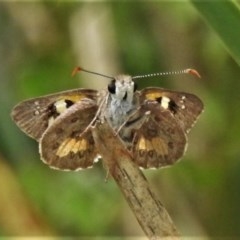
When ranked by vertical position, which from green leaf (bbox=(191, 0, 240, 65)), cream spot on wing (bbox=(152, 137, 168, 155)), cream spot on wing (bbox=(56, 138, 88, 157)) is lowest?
cream spot on wing (bbox=(152, 137, 168, 155))

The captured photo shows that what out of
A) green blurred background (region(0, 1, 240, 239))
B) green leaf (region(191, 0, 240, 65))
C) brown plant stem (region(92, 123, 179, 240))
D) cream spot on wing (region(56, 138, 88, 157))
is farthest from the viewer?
green blurred background (region(0, 1, 240, 239))

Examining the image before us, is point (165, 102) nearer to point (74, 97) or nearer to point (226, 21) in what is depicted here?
point (74, 97)

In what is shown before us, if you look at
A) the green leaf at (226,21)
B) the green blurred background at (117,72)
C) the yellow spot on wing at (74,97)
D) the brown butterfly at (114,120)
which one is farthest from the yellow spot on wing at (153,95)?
the green blurred background at (117,72)

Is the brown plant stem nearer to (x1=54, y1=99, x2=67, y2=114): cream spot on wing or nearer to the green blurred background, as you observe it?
(x1=54, y1=99, x2=67, y2=114): cream spot on wing

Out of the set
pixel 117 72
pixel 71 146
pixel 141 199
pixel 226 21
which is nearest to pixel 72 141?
pixel 71 146

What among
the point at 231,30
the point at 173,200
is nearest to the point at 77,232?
the point at 173,200

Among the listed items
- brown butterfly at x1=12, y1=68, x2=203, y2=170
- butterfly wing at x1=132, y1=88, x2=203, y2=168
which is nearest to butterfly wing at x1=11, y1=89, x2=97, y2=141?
brown butterfly at x1=12, y1=68, x2=203, y2=170

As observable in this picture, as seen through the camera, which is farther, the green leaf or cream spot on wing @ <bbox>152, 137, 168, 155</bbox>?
cream spot on wing @ <bbox>152, 137, 168, 155</bbox>
